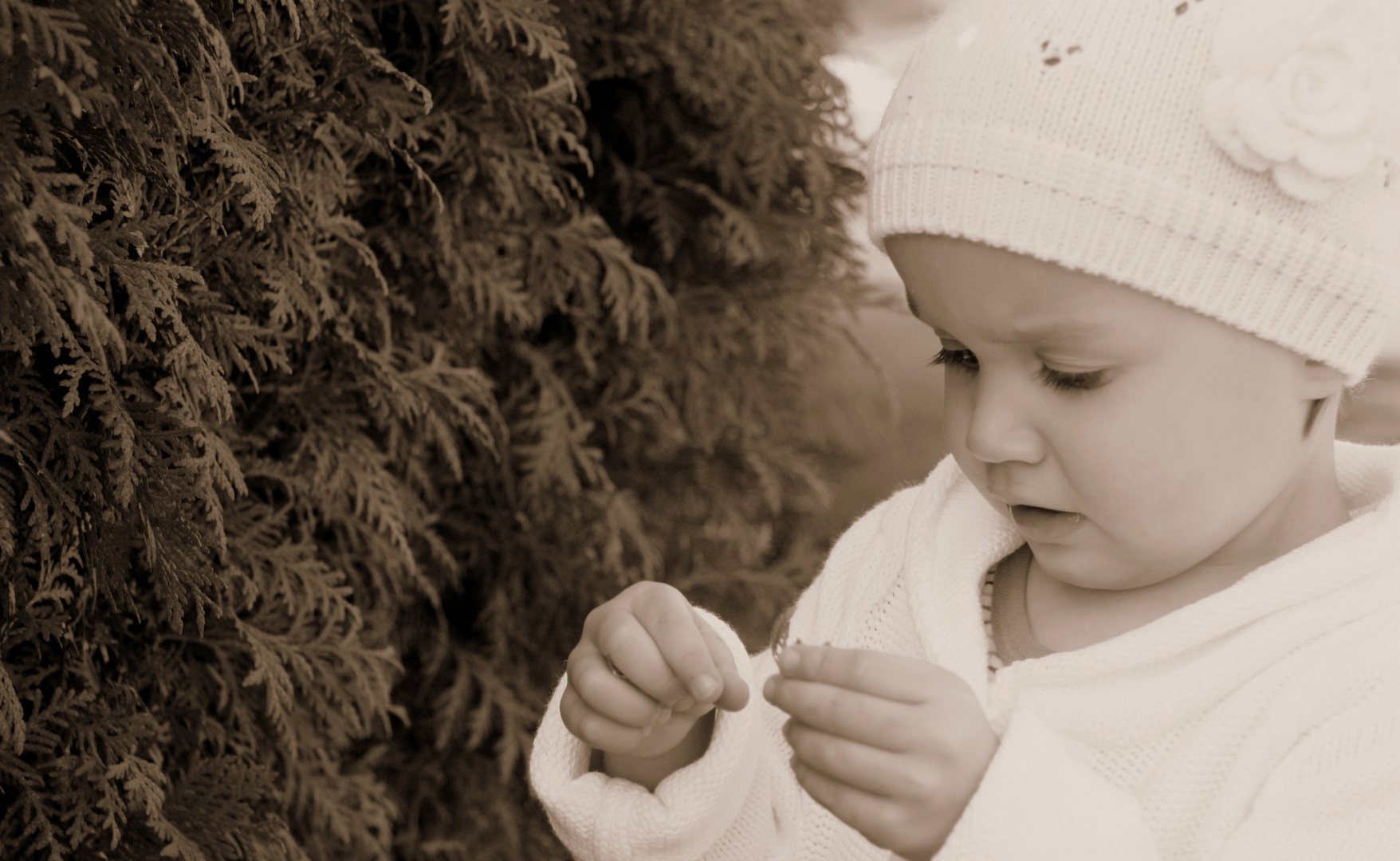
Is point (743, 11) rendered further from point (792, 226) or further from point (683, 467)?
point (683, 467)

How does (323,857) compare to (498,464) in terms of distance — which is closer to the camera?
(323,857)

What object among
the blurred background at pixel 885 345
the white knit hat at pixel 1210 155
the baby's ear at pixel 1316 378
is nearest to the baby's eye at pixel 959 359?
the white knit hat at pixel 1210 155

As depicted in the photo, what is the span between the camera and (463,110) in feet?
5.58

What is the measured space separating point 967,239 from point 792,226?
127cm

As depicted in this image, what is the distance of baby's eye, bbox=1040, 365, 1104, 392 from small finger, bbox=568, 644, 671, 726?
440 mm

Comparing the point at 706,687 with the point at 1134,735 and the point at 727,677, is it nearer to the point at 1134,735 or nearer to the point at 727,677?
the point at 727,677

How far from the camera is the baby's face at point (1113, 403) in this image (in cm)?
102

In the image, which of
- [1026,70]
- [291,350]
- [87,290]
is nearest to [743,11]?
[291,350]

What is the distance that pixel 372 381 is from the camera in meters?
1.59

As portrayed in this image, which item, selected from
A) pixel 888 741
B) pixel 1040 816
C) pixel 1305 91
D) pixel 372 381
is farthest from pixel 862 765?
pixel 372 381

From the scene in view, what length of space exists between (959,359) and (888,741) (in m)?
0.36

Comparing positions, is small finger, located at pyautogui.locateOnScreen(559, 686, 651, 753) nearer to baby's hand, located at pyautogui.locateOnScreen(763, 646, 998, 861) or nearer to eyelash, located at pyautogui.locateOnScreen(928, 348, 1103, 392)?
baby's hand, located at pyautogui.locateOnScreen(763, 646, 998, 861)

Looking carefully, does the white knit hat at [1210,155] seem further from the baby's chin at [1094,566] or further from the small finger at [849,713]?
the small finger at [849,713]

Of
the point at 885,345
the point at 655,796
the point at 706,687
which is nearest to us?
the point at 706,687
